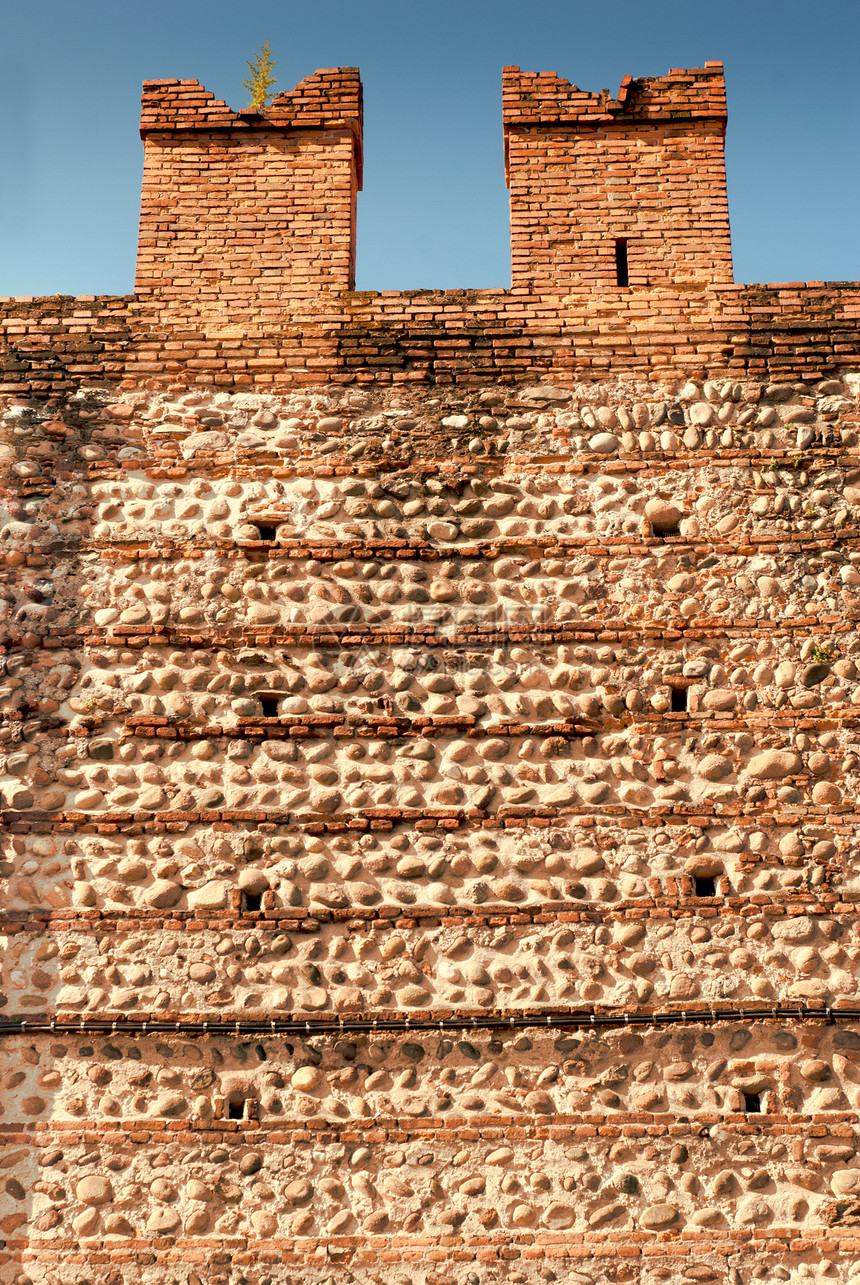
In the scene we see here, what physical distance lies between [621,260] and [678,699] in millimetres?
2231

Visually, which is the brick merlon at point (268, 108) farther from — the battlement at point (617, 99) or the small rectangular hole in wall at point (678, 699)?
Result: the small rectangular hole in wall at point (678, 699)

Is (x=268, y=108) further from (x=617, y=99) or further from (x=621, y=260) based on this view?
(x=621, y=260)

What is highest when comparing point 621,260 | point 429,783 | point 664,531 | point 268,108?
point 268,108

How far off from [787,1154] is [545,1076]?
0.95m

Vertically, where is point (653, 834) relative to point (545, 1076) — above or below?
above

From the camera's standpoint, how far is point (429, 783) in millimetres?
4227

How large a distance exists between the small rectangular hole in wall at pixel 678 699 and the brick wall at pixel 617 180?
6.45 ft

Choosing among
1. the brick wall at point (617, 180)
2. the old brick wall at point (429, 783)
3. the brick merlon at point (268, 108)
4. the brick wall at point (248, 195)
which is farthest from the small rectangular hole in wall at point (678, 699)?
the brick merlon at point (268, 108)

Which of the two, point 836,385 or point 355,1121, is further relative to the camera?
point 836,385

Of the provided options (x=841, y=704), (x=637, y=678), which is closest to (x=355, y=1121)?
(x=637, y=678)

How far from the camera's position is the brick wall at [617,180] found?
16.1 ft

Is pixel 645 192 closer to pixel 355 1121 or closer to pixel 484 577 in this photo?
pixel 484 577

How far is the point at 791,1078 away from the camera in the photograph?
389cm

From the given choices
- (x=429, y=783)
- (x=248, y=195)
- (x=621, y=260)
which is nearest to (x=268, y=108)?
(x=248, y=195)
